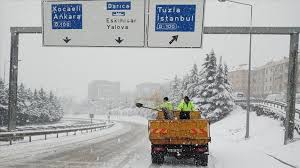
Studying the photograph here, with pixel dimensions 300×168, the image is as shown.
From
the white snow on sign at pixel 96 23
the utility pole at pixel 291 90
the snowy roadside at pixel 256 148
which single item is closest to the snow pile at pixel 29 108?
the snowy roadside at pixel 256 148

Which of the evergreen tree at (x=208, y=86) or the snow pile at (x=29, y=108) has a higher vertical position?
the evergreen tree at (x=208, y=86)

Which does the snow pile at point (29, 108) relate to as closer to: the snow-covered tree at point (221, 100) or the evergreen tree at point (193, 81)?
the evergreen tree at point (193, 81)

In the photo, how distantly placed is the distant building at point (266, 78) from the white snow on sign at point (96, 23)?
7543 cm

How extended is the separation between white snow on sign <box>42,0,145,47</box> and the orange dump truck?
4529 mm

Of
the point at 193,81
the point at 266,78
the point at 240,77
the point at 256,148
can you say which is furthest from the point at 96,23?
the point at 240,77

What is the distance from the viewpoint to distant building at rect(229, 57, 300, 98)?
104 metres

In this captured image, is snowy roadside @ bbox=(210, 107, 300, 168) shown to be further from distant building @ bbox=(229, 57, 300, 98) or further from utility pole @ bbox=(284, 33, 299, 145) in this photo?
distant building @ bbox=(229, 57, 300, 98)

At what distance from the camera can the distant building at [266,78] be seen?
342 ft

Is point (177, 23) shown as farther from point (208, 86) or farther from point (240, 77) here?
point (240, 77)

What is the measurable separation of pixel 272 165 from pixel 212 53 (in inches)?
1554

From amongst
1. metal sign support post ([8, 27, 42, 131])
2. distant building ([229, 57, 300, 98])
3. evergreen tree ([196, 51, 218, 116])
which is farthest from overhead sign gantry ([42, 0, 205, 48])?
distant building ([229, 57, 300, 98])

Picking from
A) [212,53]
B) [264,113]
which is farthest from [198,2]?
[212,53]

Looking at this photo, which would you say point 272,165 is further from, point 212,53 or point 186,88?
point 186,88

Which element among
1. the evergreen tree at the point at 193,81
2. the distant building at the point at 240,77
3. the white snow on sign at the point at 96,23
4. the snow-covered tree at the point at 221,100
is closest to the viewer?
the white snow on sign at the point at 96,23
